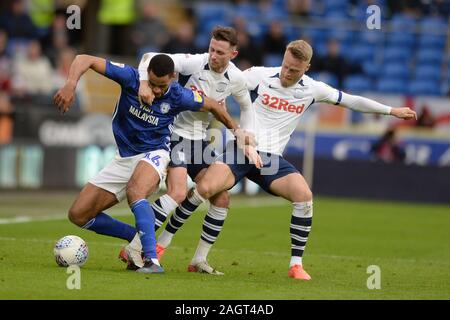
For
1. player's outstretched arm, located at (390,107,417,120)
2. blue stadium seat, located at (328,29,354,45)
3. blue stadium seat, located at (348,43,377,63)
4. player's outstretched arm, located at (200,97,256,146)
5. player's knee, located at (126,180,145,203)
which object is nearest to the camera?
player's knee, located at (126,180,145,203)

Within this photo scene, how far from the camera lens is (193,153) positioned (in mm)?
10570

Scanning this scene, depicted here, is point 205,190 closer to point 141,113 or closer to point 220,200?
point 220,200

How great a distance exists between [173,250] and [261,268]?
1.76 m

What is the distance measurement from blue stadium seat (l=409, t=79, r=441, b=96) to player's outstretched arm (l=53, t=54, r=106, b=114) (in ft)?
52.9

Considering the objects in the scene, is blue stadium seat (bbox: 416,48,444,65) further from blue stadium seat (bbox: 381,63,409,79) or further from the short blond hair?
the short blond hair

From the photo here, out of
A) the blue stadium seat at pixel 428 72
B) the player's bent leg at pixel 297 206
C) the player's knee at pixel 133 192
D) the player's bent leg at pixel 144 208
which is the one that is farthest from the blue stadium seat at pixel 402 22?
the player's knee at pixel 133 192

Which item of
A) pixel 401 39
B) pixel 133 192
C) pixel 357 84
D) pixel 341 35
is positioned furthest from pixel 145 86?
pixel 341 35

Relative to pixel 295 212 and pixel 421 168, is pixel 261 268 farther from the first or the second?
pixel 421 168

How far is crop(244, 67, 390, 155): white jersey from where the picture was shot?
34.2ft

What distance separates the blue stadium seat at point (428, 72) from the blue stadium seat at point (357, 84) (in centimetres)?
123

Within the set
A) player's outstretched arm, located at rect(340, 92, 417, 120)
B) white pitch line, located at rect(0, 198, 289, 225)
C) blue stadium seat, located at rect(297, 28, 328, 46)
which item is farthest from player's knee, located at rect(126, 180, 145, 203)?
blue stadium seat, located at rect(297, 28, 328, 46)

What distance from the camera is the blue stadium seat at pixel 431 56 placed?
25406mm

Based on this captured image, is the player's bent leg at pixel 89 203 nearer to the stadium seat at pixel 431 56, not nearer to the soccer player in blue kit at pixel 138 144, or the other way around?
the soccer player in blue kit at pixel 138 144
